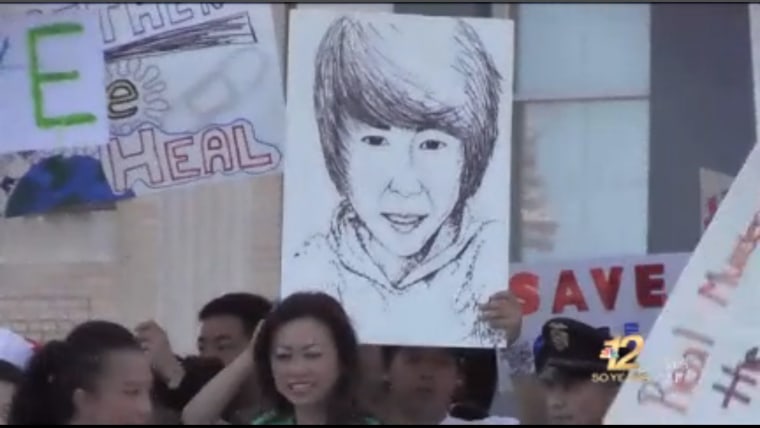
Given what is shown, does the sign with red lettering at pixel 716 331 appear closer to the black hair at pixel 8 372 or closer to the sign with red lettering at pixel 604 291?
the sign with red lettering at pixel 604 291

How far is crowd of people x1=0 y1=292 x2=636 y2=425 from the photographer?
3756mm

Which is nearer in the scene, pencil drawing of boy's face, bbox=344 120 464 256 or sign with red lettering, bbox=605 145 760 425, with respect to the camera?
sign with red lettering, bbox=605 145 760 425

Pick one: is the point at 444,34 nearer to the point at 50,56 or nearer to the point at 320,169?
the point at 320,169

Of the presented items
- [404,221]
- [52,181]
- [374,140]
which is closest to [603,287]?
[404,221]

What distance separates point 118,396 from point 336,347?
475mm

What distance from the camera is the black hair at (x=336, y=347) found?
3.84m

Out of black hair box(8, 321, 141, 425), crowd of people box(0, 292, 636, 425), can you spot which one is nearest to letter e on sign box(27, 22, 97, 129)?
crowd of people box(0, 292, 636, 425)

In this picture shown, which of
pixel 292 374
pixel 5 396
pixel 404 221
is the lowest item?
pixel 5 396

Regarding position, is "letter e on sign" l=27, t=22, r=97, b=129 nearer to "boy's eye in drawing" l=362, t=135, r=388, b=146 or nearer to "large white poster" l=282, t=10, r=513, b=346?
"large white poster" l=282, t=10, r=513, b=346

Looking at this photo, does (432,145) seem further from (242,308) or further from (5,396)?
(5,396)

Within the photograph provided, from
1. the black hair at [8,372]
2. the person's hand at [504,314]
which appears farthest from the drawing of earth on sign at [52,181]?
the person's hand at [504,314]

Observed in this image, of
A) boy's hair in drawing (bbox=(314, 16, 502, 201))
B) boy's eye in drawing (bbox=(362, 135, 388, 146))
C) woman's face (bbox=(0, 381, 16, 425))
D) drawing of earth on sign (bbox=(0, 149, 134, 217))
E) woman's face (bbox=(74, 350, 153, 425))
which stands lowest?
woman's face (bbox=(0, 381, 16, 425))

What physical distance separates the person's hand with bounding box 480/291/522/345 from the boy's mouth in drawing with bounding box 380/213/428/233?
0.81ft

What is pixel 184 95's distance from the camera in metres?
4.50
